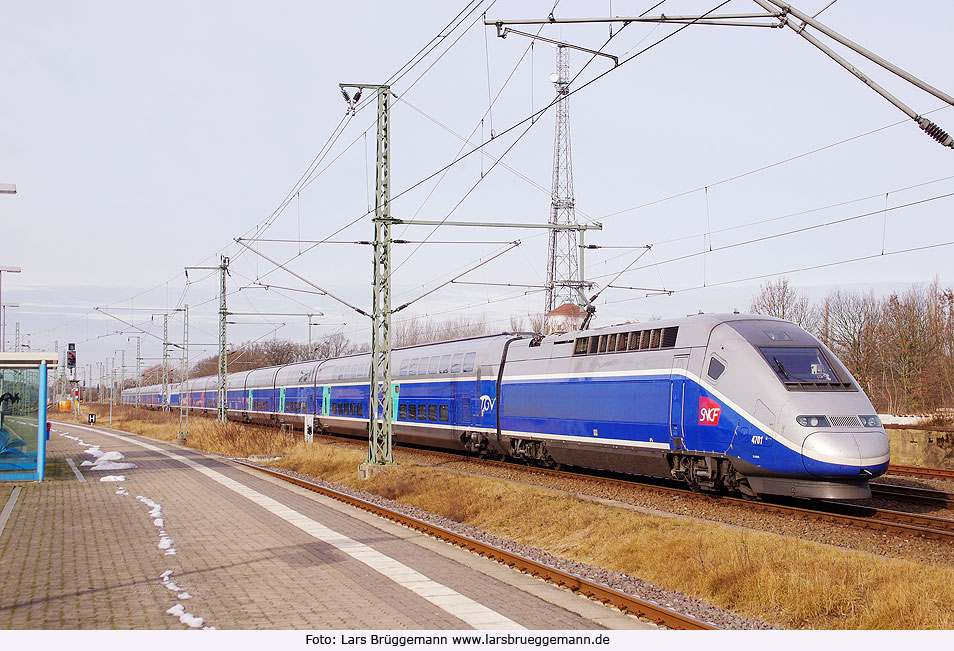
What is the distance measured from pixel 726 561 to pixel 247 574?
6.44 metres

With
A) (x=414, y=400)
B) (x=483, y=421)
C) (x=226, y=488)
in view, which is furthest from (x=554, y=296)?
(x=226, y=488)

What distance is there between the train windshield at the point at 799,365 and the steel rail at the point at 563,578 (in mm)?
6601

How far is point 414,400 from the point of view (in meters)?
32.8

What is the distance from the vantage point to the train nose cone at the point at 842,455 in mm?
14273

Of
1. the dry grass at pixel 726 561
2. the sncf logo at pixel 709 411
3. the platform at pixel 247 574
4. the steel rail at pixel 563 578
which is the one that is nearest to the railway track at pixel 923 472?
the sncf logo at pixel 709 411

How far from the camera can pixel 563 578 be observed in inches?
421

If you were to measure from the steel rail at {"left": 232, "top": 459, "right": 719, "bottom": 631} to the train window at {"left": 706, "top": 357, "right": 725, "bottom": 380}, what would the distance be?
242 inches

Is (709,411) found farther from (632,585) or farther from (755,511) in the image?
(632,585)

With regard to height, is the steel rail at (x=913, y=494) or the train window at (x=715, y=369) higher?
the train window at (x=715, y=369)

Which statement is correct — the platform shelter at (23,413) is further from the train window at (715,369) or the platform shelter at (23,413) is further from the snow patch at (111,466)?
the train window at (715,369)

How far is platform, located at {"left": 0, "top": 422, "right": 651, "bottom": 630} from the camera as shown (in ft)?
29.3

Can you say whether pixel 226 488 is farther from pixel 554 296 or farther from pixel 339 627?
pixel 554 296

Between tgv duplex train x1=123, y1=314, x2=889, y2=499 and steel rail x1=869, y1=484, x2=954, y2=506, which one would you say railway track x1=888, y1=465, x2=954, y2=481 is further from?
tgv duplex train x1=123, y1=314, x2=889, y2=499

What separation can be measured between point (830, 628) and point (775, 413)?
6658 mm
